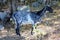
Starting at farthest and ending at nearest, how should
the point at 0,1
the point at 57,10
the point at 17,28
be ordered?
the point at 0,1
the point at 57,10
the point at 17,28

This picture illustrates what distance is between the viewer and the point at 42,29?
5156mm

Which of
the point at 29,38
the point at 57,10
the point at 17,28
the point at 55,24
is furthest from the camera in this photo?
the point at 57,10

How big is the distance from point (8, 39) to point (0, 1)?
12.6ft

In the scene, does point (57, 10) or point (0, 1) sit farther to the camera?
point (0, 1)

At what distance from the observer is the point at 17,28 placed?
16.5ft

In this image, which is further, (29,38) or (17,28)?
(17,28)

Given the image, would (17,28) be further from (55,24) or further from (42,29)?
(55,24)

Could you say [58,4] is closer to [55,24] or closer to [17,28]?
[55,24]

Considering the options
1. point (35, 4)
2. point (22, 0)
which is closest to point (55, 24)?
point (35, 4)

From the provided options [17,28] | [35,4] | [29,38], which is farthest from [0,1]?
[29,38]

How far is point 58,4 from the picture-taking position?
308 inches

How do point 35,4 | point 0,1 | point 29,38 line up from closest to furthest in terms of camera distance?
point 29,38, point 35,4, point 0,1

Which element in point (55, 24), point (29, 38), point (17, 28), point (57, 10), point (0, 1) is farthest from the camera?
point (0, 1)

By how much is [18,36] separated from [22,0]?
385cm
